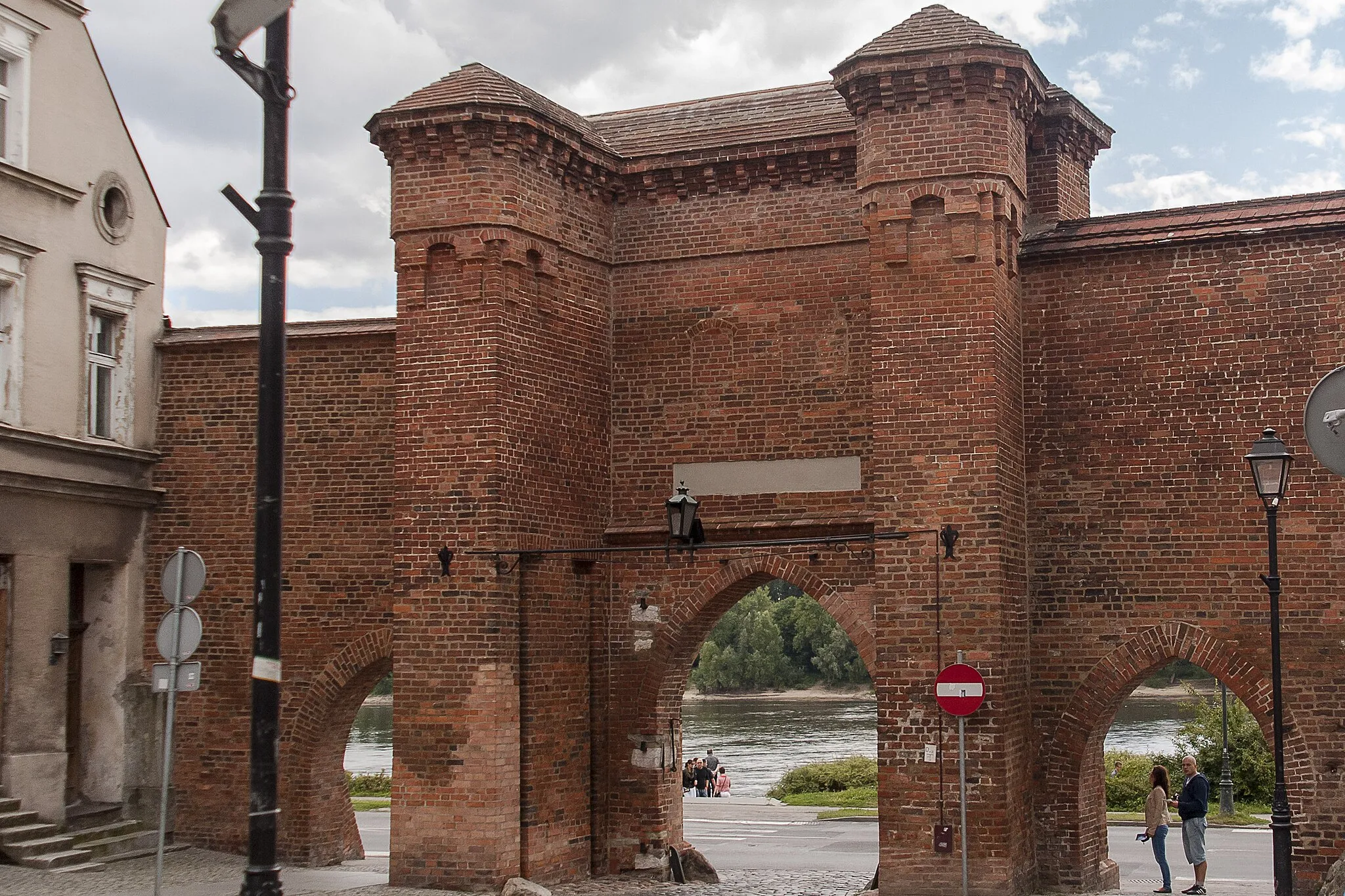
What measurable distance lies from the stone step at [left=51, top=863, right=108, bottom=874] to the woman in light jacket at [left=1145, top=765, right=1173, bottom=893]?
36.0 ft

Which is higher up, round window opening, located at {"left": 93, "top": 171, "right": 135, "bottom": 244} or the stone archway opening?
round window opening, located at {"left": 93, "top": 171, "right": 135, "bottom": 244}

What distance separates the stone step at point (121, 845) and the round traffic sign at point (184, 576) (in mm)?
5901

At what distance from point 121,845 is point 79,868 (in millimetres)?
1011

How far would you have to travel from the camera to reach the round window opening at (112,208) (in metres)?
17.8

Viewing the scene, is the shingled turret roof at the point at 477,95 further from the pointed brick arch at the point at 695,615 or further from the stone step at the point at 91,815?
the stone step at the point at 91,815

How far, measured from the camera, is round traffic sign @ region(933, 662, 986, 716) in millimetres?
13438

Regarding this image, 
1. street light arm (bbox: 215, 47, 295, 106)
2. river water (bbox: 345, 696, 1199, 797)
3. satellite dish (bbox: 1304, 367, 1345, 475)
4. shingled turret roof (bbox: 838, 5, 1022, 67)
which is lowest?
river water (bbox: 345, 696, 1199, 797)

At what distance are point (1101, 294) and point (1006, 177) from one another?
1.57m

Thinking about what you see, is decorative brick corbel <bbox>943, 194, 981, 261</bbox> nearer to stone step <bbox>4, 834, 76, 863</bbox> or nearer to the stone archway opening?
the stone archway opening

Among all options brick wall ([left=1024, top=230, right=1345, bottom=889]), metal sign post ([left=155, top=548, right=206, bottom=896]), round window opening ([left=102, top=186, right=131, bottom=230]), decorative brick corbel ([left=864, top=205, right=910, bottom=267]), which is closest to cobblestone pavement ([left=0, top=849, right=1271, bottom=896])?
brick wall ([left=1024, top=230, right=1345, bottom=889])

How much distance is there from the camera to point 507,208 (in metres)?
15.8

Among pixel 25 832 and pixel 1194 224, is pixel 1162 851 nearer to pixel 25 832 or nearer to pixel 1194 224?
pixel 1194 224

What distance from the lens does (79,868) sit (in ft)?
52.3

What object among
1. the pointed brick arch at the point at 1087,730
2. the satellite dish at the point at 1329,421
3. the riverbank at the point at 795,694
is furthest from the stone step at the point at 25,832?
the riverbank at the point at 795,694
